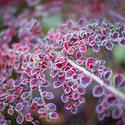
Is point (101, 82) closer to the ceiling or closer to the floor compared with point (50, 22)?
closer to the floor

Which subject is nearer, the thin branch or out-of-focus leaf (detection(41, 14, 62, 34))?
the thin branch

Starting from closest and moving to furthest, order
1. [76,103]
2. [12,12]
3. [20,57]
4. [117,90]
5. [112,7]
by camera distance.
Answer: [117,90]
[76,103]
[20,57]
[112,7]
[12,12]

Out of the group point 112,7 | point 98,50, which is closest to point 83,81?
point 98,50

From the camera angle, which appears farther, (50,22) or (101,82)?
(50,22)

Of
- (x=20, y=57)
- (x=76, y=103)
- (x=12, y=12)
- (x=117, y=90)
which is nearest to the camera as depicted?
(x=117, y=90)

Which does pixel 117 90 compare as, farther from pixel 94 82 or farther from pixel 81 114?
pixel 81 114

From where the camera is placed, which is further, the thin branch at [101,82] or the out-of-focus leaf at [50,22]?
the out-of-focus leaf at [50,22]

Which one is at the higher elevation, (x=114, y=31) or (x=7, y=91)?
(x=114, y=31)

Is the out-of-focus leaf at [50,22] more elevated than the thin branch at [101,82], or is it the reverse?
the out-of-focus leaf at [50,22]

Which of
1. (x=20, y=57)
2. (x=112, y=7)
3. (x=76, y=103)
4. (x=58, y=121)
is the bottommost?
(x=58, y=121)

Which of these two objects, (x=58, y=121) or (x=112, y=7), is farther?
(x=112, y=7)

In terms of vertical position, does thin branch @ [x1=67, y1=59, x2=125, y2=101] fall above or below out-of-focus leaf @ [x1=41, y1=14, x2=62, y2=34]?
below
